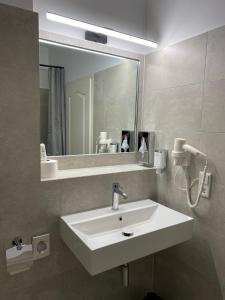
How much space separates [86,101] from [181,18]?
0.83m

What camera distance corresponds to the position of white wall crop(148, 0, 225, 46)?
4.06ft

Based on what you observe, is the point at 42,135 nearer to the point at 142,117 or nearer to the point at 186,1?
the point at 142,117

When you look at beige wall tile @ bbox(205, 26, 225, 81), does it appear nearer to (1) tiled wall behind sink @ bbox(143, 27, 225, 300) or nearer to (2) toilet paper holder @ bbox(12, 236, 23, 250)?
(1) tiled wall behind sink @ bbox(143, 27, 225, 300)

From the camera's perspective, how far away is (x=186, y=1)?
54.4 inches

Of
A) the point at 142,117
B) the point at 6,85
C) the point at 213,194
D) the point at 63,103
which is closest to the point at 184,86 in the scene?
Result: the point at 142,117

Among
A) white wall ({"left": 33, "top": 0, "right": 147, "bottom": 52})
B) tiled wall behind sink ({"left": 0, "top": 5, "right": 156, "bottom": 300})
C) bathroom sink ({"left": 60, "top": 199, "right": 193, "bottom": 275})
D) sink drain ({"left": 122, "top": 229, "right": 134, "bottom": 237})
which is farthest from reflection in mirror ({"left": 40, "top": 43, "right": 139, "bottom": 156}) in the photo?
sink drain ({"left": 122, "top": 229, "right": 134, "bottom": 237})

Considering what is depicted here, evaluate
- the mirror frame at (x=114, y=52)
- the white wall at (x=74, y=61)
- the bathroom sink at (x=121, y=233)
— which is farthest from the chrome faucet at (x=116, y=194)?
the white wall at (x=74, y=61)

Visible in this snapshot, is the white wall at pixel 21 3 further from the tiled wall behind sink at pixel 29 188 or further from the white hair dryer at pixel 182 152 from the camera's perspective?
the white hair dryer at pixel 182 152

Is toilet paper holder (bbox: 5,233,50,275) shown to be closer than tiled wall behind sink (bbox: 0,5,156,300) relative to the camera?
No

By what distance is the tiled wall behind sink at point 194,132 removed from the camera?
1235 millimetres

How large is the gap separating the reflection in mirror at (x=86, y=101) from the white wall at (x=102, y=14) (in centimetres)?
11

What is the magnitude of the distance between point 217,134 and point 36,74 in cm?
103

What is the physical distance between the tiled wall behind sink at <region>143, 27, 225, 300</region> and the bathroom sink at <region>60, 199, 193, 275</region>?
17 cm

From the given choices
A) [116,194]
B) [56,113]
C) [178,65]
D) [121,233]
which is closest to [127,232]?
[121,233]
